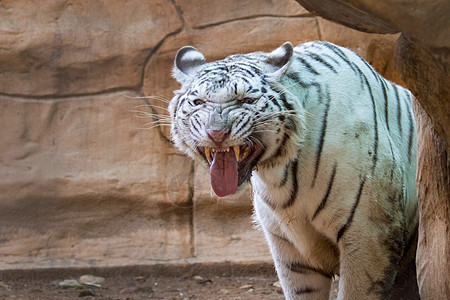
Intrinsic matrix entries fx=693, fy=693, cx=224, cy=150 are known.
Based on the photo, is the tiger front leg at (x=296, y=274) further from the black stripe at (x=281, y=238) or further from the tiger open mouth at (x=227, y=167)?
the tiger open mouth at (x=227, y=167)

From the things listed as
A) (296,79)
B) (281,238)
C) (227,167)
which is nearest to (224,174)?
(227,167)

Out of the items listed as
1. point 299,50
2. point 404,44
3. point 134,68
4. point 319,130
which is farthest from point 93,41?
point 404,44

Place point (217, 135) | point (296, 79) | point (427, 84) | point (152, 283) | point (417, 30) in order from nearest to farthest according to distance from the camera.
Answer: point (417, 30), point (427, 84), point (217, 135), point (296, 79), point (152, 283)

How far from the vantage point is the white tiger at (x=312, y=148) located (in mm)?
2750

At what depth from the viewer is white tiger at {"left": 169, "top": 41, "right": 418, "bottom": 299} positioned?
2.75 m

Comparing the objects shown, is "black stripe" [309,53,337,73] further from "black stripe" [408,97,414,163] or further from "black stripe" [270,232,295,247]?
"black stripe" [270,232,295,247]

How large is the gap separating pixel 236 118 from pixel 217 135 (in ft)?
0.36

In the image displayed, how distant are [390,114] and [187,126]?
3.47 ft

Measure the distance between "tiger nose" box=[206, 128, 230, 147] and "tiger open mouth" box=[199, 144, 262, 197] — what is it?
60 millimetres

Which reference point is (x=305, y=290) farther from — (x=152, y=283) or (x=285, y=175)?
(x=152, y=283)

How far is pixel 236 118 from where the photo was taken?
268 cm

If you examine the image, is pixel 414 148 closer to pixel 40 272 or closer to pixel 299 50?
pixel 299 50

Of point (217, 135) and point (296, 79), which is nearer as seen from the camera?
point (217, 135)

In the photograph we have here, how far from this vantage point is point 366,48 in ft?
15.5
